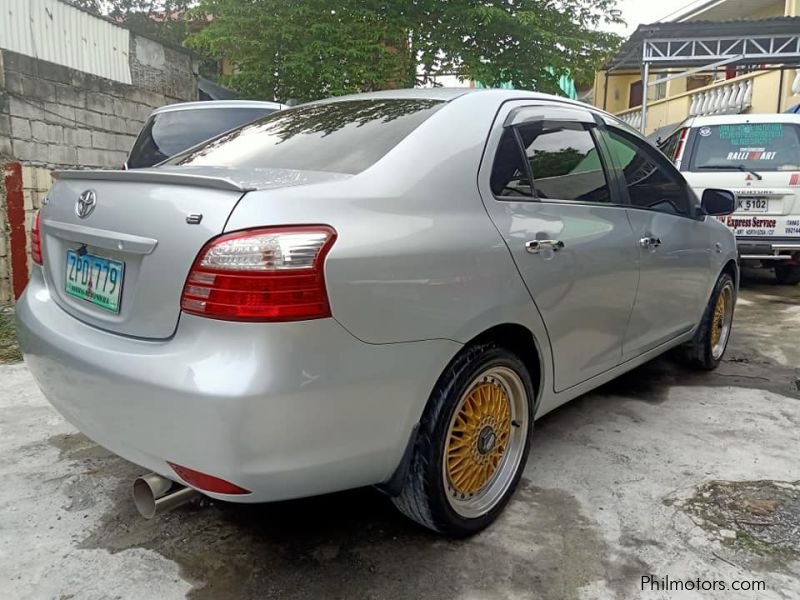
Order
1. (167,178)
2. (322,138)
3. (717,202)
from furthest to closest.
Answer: (717,202)
(322,138)
(167,178)

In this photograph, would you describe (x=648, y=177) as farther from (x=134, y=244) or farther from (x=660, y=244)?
(x=134, y=244)

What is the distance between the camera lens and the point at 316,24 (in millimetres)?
10359

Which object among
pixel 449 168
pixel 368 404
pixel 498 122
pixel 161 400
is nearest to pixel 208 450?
pixel 161 400

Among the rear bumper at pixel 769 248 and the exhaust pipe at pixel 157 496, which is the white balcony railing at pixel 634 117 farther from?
the exhaust pipe at pixel 157 496

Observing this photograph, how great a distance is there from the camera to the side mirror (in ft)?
12.9

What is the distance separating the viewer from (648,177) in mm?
3414

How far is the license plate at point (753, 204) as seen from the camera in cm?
687

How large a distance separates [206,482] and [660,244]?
8.09 ft

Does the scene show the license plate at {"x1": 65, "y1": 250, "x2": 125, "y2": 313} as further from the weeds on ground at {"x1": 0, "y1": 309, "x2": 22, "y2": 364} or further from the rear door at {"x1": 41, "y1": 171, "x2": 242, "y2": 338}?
the weeds on ground at {"x1": 0, "y1": 309, "x2": 22, "y2": 364}

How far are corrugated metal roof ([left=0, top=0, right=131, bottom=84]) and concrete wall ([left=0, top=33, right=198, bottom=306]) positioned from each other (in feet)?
0.71

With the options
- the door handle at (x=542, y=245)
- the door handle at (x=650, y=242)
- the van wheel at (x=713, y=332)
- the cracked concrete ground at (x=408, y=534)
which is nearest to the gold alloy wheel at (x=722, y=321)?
the van wheel at (x=713, y=332)

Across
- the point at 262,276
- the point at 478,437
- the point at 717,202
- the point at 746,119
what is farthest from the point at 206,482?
the point at 746,119

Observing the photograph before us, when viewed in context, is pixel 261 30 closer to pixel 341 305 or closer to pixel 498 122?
pixel 498 122

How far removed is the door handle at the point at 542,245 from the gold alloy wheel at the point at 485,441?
1.43ft
